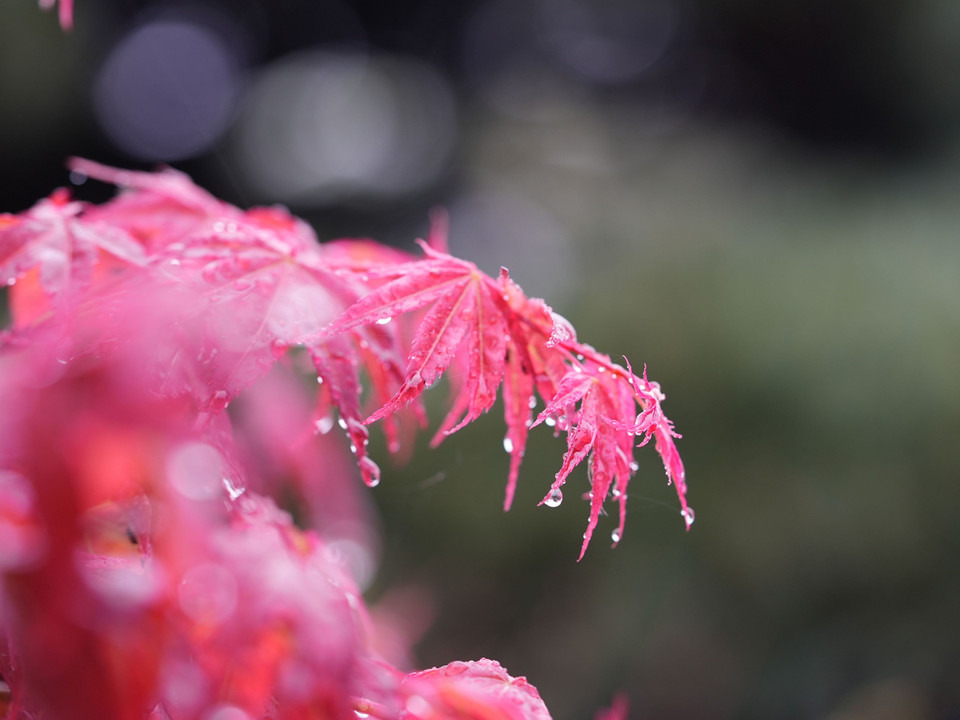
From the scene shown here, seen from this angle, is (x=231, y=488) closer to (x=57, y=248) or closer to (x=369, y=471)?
(x=369, y=471)

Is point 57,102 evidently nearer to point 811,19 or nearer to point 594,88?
point 594,88

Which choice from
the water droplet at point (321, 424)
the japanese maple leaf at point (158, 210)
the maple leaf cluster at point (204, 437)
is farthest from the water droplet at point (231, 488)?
the japanese maple leaf at point (158, 210)

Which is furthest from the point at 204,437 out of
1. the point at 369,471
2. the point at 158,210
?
the point at 158,210

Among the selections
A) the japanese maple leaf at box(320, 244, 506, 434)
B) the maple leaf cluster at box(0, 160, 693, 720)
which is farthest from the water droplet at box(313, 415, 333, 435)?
the japanese maple leaf at box(320, 244, 506, 434)

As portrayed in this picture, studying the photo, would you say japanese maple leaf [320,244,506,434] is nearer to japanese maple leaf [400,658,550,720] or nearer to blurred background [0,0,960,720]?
japanese maple leaf [400,658,550,720]

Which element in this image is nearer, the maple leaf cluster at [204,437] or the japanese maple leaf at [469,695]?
the maple leaf cluster at [204,437]

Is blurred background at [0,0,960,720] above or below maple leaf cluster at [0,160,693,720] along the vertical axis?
below

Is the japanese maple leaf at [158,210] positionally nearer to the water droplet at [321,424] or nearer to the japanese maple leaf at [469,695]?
the water droplet at [321,424]
